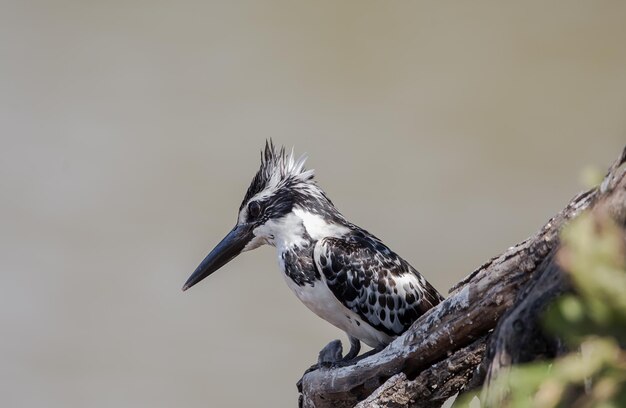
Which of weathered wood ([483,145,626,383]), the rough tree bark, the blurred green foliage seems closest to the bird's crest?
the rough tree bark

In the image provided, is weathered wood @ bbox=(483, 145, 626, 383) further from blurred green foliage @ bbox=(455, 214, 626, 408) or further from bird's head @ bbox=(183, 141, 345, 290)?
bird's head @ bbox=(183, 141, 345, 290)

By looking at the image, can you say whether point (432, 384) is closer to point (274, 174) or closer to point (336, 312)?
point (336, 312)

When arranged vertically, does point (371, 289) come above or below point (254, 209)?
below

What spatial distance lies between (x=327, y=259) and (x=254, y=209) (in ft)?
1.21

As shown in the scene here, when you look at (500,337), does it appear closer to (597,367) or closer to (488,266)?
(488,266)

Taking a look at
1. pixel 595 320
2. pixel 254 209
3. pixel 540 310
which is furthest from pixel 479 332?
pixel 254 209

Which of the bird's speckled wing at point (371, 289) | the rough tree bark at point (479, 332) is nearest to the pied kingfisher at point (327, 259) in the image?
the bird's speckled wing at point (371, 289)

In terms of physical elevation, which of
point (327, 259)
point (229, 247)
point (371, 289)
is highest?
point (229, 247)

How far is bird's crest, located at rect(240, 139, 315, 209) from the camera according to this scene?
2811 millimetres

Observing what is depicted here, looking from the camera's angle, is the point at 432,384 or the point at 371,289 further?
the point at 371,289

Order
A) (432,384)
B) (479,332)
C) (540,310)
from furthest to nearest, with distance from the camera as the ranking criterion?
(432,384), (479,332), (540,310)

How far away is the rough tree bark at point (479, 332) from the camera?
1.33 meters

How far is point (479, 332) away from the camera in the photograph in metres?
1.69

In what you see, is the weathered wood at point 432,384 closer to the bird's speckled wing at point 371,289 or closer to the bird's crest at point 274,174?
the bird's speckled wing at point 371,289
